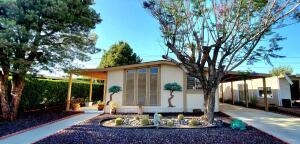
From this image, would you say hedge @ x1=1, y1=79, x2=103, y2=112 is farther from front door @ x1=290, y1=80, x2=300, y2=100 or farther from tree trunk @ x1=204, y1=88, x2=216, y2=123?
front door @ x1=290, y1=80, x2=300, y2=100

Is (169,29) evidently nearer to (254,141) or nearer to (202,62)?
(202,62)

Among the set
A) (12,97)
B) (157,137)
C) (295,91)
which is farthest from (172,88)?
(295,91)

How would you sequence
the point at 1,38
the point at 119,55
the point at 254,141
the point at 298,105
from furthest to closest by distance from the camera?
the point at 119,55 < the point at 298,105 < the point at 1,38 < the point at 254,141

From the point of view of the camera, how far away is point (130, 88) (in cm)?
1434

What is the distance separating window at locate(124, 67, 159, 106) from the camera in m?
14.2

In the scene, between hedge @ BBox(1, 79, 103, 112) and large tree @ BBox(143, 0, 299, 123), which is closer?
large tree @ BBox(143, 0, 299, 123)

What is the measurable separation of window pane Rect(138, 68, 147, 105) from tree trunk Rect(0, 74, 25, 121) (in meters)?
7.34

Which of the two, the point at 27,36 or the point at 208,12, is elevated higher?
the point at 208,12

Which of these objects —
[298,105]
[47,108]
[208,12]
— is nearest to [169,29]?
[208,12]

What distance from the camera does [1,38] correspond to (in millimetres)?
8320

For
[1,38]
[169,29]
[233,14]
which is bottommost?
[1,38]

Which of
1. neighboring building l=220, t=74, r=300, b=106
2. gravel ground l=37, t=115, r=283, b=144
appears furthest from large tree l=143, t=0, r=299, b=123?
neighboring building l=220, t=74, r=300, b=106

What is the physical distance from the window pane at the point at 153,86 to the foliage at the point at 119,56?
15.5 m

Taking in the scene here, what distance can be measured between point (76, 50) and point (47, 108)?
19.8ft
